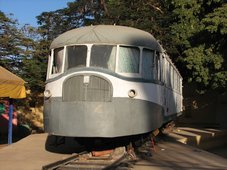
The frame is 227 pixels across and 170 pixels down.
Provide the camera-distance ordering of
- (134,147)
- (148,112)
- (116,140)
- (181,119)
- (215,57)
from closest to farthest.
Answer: (148,112), (116,140), (134,147), (215,57), (181,119)

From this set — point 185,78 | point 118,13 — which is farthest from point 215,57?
point 118,13

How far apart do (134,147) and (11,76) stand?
4665 millimetres

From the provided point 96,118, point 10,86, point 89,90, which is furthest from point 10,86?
point 96,118

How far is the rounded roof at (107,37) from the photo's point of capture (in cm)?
1115

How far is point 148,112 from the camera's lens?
11.0 meters

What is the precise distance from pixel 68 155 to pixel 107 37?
126 inches

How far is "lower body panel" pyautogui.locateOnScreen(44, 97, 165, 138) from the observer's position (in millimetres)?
10078

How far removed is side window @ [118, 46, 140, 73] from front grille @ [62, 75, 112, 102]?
68 centimetres

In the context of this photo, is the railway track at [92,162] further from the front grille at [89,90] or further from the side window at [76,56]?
the side window at [76,56]

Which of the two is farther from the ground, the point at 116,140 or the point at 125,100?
the point at 125,100

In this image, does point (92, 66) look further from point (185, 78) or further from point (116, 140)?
point (185, 78)

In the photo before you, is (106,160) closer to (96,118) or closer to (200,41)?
(96,118)

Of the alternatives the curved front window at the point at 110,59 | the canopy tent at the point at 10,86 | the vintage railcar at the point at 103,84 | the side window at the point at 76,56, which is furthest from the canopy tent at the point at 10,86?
the side window at the point at 76,56

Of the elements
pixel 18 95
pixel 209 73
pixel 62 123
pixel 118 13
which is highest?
pixel 118 13
